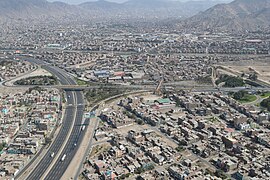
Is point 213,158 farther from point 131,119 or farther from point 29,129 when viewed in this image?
point 29,129

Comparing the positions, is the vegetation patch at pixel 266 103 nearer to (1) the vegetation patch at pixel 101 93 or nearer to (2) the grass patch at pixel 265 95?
(2) the grass patch at pixel 265 95

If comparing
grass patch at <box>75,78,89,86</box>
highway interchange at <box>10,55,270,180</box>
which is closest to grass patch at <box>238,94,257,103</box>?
highway interchange at <box>10,55,270,180</box>

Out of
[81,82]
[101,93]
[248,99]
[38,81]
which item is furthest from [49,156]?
[248,99]

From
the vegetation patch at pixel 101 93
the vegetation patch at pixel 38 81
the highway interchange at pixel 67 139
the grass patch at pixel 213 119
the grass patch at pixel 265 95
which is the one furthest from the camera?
the vegetation patch at pixel 38 81

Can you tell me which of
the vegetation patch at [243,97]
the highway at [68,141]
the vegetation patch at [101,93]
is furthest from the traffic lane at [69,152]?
the vegetation patch at [243,97]

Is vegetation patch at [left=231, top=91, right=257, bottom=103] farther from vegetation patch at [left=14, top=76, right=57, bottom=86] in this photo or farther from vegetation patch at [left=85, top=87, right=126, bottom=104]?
vegetation patch at [left=14, top=76, right=57, bottom=86]

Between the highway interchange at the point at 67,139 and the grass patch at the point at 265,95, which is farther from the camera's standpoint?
the grass patch at the point at 265,95

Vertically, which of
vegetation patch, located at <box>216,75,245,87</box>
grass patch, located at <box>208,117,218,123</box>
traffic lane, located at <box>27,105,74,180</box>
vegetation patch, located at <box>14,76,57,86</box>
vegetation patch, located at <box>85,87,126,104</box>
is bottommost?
traffic lane, located at <box>27,105,74,180</box>

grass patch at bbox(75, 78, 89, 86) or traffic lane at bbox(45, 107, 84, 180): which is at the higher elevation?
grass patch at bbox(75, 78, 89, 86)

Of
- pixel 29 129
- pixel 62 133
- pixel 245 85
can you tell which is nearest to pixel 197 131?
pixel 62 133

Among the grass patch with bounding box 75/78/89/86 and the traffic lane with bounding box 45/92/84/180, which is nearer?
the traffic lane with bounding box 45/92/84/180

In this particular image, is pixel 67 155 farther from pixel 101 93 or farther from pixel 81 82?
pixel 81 82

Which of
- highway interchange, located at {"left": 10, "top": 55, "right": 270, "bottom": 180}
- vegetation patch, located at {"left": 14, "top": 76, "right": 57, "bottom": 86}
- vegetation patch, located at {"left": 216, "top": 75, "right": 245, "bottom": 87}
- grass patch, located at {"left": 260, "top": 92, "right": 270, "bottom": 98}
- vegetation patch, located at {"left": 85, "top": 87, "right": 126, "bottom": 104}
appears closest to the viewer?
highway interchange, located at {"left": 10, "top": 55, "right": 270, "bottom": 180}
